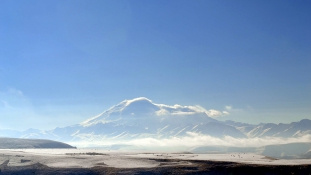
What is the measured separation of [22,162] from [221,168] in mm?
38555

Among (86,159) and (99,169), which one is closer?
(99,169)

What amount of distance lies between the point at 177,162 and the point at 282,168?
19.3 metres

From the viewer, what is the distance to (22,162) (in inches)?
2594

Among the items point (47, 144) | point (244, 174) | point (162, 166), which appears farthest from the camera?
point (47, 144)

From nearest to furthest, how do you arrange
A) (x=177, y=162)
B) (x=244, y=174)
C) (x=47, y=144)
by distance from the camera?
(x=244, y=174)
(x=177, y=162)
(x=47, y=144)

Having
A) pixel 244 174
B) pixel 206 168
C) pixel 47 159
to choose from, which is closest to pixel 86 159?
pixel 47 159

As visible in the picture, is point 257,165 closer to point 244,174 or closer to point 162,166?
point 244,174

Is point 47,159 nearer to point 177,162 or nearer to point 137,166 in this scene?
point 137,166

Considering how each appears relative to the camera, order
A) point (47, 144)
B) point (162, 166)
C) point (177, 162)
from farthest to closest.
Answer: point (47, 144) < point (177, 162) < point (162, 166)

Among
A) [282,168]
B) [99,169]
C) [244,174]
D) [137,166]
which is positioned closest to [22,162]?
[99,169]

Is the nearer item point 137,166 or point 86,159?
point 137,166

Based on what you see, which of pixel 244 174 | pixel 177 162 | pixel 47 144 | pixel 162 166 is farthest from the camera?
pixel 47 144

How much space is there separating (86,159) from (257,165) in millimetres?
33400

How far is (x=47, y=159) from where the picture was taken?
67500 millimetres
